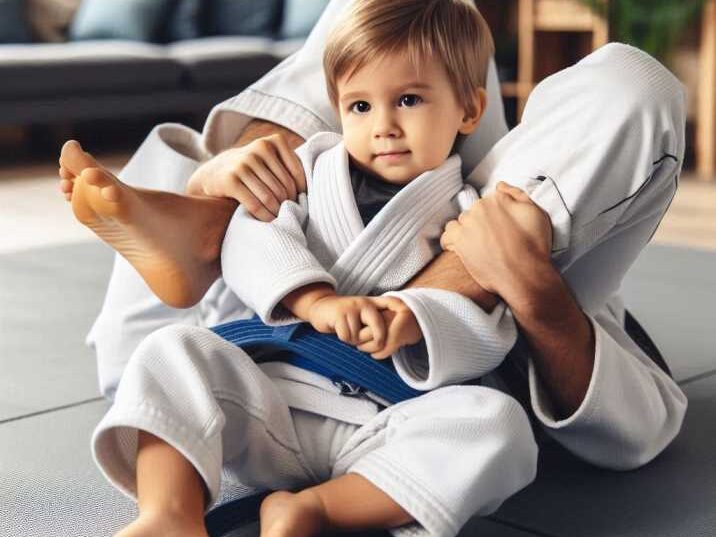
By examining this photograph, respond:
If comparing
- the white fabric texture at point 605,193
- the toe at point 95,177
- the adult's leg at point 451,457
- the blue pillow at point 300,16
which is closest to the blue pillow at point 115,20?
the blue pillow at point 300,16

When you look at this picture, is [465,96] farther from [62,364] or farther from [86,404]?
A: [62,364]

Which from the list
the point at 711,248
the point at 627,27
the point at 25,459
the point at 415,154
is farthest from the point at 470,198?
the point at 627,27

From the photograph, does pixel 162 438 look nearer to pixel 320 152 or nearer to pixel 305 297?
pixel 305 297

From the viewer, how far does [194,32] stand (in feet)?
15.7

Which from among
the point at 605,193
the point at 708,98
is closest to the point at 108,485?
the point at 605,193

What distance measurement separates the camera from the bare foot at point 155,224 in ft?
3.35

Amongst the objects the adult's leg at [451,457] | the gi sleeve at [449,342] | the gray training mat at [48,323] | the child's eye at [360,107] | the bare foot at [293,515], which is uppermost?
the child's eye at [360,107]

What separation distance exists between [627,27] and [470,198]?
2.92 m

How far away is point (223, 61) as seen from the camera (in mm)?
4453

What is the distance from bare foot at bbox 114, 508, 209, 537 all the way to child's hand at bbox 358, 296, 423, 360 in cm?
20

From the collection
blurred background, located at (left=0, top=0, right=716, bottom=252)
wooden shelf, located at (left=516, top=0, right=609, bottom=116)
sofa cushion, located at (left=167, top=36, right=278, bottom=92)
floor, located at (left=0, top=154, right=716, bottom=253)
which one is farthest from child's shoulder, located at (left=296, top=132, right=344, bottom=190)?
sofa cushion, located at (left=167, top=36, right=278, bottom=92)

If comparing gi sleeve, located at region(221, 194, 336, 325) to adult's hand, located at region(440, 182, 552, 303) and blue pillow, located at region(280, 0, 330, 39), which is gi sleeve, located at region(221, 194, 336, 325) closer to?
adult's hand, located at region(440, 182, 552, 303)

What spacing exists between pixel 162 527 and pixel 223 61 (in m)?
3.69

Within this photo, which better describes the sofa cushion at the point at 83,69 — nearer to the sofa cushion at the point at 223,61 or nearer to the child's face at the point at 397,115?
the sofa cushion at the point at 223,61
